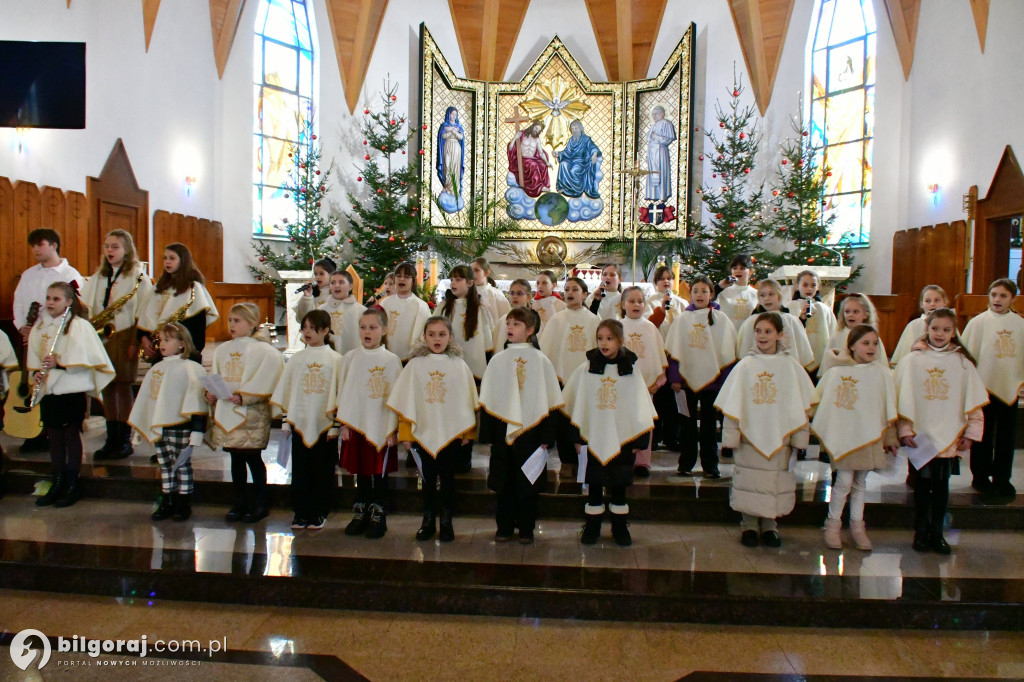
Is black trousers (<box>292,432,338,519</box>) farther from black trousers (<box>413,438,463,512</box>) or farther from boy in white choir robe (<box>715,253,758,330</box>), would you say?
boy in white choir robe (<box>715,253,758,330</box>)

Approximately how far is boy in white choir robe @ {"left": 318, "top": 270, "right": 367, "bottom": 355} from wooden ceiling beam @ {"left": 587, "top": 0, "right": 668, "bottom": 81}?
34.9 ft

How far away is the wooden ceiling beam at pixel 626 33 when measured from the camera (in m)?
14.0

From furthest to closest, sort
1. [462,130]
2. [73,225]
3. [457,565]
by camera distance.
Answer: [462,130], [73,225], [457,565]

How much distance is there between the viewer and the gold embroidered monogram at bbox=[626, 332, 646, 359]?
A: 5219mm

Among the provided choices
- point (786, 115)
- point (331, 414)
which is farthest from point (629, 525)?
point (786, 115)

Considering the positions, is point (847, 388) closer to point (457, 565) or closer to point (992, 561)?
point (992, 561)

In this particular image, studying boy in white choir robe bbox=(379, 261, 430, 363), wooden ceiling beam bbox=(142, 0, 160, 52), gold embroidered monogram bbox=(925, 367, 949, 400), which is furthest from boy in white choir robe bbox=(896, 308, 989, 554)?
wooden ceiling beam bbox=(142, 0, 160, 52)

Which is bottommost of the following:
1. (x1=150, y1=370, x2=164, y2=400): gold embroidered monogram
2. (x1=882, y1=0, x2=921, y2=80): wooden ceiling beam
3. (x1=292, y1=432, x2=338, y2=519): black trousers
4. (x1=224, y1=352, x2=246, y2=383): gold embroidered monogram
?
(x1=292, y1=432, x2=338, y2=519): black trousers

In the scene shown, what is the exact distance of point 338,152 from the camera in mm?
13539

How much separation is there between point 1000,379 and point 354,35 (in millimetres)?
12126

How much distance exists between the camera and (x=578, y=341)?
218 inches

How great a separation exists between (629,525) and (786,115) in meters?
10.8

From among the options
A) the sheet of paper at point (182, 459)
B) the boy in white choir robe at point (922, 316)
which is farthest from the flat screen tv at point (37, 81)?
the boy in white choir robe at point (922, 316)

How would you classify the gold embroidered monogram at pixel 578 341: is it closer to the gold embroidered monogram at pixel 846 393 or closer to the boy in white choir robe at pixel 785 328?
the boy in white choir robe at pixel 785 328
